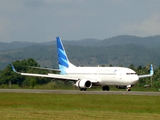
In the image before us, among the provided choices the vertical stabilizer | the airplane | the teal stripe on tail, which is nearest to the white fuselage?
the airplane

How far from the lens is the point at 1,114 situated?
94.1 feet

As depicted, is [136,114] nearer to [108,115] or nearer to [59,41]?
[108,115]

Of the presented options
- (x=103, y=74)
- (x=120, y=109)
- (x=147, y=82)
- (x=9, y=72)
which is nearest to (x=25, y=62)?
(x=9, y=72)

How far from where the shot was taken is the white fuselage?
6538cm

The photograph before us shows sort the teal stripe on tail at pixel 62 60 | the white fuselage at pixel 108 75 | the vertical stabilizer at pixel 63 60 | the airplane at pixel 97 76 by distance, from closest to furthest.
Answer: the white fuselage at pixel 108 75 → the airplane at pixel 97 76 → the vertical stabilizer at pixel 63 60 → the teal stripe on tail at pixel 62 60

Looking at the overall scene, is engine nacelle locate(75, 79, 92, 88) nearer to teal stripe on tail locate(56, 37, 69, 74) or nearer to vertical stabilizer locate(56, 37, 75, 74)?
vertical stabilizer locate(56, 37, 75, 74)

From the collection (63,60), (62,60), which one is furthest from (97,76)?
(62,60)

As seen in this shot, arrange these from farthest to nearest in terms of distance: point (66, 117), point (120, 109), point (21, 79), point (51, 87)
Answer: point (21, 79) → point (51, 87) → point (120, 109) → point (66, 117)

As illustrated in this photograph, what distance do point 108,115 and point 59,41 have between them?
5079 cm

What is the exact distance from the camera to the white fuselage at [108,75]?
215ft

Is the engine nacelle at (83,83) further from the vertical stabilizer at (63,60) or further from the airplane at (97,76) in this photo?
the vertical stabilizer at (63,60)

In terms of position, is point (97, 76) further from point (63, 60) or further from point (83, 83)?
point (63, 60)

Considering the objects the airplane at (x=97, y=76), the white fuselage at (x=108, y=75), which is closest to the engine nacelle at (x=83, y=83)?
the airplane at (x=97, y=76)

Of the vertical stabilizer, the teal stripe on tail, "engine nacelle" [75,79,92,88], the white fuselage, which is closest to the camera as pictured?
the white fuselage
